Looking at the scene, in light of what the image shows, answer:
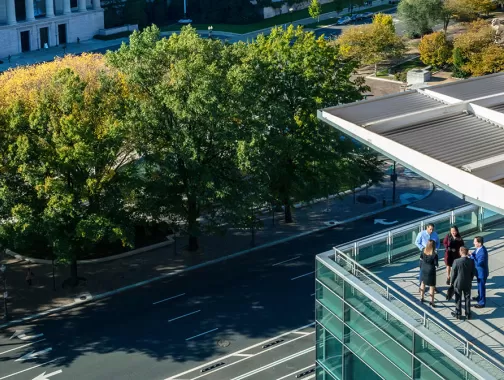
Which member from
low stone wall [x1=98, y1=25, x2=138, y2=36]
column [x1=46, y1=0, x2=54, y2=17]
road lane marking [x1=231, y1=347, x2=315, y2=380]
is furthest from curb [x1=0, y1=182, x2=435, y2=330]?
low stone wall [x1=98, y1=25, x2=138, y2=36]

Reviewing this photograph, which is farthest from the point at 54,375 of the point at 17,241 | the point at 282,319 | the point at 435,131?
the point at 435,131

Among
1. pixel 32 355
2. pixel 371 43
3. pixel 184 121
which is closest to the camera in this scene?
pixel 32 355

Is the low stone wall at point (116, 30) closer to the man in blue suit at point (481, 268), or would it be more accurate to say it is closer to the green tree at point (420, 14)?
the green tree at point (420, 14)

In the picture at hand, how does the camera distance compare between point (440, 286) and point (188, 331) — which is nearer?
point (440, 286)

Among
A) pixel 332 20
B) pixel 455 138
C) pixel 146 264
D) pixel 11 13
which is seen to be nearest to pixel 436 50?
pixel 332 20

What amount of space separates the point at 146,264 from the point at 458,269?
29951 mm

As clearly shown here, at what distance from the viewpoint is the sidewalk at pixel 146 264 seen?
162ft

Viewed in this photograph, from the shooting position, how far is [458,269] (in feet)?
87.0

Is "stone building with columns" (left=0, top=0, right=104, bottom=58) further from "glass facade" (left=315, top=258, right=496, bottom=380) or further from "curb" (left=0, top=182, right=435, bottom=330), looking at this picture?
"glass facade" (left=315, top=258, right=496, bottom=380)

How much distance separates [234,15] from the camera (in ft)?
433

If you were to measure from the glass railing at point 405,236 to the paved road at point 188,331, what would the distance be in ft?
43.1

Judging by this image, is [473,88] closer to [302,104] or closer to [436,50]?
[302,104]

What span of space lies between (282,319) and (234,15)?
91.9m

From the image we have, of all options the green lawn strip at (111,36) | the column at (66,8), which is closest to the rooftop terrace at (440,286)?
the column at (66,8)
